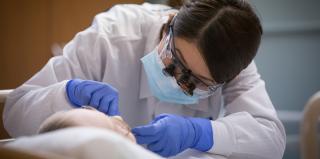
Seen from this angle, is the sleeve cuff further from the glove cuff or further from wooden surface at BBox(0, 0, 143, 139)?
wooden surface at BBox(0, 0, 143, 139)

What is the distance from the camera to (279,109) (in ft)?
7.67

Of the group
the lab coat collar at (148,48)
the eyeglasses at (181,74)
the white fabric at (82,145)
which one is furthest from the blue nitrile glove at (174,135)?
the white fabric at (82,145)

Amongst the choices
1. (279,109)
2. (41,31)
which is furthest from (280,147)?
(41,31)

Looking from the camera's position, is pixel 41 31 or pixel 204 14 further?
pixel 41 31

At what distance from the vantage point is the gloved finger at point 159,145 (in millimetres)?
1148

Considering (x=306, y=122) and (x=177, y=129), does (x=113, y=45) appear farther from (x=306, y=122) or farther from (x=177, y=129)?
(x=306, y=122)

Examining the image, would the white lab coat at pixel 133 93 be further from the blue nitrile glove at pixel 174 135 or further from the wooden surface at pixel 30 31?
the wooden surface at pixel 30 31

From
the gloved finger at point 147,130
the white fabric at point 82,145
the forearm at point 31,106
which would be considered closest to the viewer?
the white fabric at point 82,145

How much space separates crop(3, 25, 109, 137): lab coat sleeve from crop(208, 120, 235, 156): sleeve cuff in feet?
1.41

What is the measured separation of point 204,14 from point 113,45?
40 centimetres

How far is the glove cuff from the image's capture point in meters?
1.20

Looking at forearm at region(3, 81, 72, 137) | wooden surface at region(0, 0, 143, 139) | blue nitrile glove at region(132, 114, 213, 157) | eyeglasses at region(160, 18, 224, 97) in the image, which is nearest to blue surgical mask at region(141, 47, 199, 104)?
eyeglasses at region(160, 18, 224, 97)

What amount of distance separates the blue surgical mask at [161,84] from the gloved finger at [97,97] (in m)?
0.21

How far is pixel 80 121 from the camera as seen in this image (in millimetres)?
912
